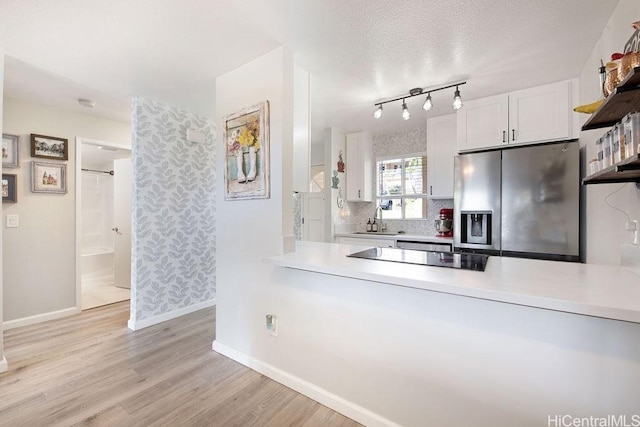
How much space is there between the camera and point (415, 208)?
12.8 ft

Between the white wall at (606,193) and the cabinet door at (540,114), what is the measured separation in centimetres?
13

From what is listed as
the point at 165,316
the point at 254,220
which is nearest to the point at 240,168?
the point at 254,220

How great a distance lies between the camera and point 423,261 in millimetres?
1571

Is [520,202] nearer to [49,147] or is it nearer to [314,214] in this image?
[314,214]

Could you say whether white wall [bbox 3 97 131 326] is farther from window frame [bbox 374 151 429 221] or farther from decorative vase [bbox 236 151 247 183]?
window frame [bbox 374 151 429 221]

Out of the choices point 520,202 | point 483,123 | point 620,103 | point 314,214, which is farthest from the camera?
point 314,214

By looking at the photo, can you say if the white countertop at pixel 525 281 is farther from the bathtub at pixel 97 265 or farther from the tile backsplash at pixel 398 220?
the bathtub at pixel 97 265

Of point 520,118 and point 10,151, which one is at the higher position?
point 520,118

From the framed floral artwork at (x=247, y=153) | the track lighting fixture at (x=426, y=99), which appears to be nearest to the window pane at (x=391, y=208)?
the track lighting fixture at (x=426, y=99)

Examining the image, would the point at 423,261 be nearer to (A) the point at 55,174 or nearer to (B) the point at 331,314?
(B) the point at 331,314

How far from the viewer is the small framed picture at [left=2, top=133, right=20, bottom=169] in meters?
2.72

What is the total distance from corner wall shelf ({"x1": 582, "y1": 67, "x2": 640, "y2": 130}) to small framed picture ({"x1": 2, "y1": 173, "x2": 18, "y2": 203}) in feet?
14.7

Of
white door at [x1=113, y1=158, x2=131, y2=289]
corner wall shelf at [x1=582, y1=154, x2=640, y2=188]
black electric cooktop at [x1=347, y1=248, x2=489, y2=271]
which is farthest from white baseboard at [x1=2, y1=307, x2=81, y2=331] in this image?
corner wall shelf at [x1=582, y1=154, x2=640, y2=188]

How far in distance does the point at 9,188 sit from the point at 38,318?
1383 mm
